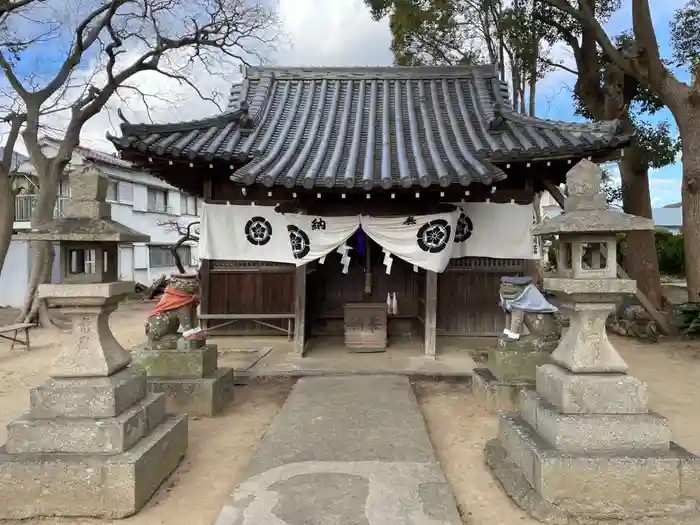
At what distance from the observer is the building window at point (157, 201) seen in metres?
26.4

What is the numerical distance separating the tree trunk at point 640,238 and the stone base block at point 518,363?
7.56m

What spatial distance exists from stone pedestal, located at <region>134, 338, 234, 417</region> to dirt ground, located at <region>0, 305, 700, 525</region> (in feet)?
0.74

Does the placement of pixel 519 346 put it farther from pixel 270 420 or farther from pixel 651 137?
pixel 651 137

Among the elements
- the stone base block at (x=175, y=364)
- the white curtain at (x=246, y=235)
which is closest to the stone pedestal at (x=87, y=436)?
the stone base block at (x=175, y=364)

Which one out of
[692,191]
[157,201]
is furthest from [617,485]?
[157,201]

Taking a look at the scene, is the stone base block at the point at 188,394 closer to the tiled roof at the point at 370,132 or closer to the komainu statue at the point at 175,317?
the komainu statue at the point at 175,317

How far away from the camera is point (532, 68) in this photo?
16.7m

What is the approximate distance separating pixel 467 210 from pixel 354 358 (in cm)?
333

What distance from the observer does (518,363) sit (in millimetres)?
5660

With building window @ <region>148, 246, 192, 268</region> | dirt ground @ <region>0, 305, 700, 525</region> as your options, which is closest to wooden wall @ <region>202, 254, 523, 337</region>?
dirt ground @ <region>0, 305, 700, 525</region>

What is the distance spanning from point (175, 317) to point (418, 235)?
13.3 feet

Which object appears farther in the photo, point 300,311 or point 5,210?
point 5,210

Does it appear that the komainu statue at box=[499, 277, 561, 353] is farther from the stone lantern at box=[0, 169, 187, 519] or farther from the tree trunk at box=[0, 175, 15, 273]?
the tree trunk at box=[0, 175, 15, 273]

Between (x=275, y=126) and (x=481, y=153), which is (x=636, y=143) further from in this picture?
(x=275, y=126)
